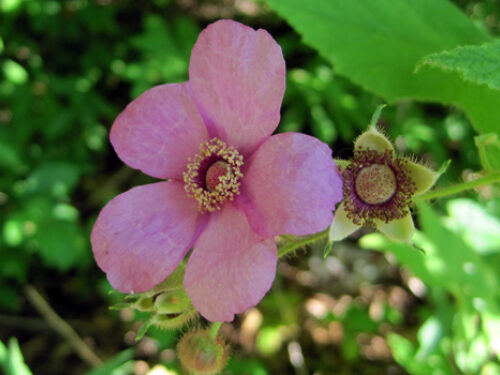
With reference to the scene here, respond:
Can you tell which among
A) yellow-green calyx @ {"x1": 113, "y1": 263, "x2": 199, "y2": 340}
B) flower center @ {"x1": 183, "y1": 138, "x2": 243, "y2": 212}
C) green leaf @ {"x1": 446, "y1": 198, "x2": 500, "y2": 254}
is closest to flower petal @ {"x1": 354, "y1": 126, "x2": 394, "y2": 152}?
flower center @ {"x1": 183, "y1": 138, "x2": 243, "y2": 212}

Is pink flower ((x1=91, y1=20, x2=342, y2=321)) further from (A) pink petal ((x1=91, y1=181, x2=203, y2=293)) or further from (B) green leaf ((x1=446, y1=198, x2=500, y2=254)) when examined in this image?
(B) green leaf ((x1=446, y1=198, x2=500, y2=254))

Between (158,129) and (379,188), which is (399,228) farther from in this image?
(158,129)

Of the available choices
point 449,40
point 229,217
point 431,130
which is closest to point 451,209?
point 431,130

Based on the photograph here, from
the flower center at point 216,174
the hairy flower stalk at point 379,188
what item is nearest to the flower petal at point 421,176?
the hairy flower stalk at point 379,188

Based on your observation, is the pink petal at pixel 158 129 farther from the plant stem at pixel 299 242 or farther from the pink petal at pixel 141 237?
the plant stem at pixel 299 242

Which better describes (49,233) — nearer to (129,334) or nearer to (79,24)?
(129,334)

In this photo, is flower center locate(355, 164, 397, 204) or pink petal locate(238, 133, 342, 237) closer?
pink petal locate(238, 133, 342, 237)
